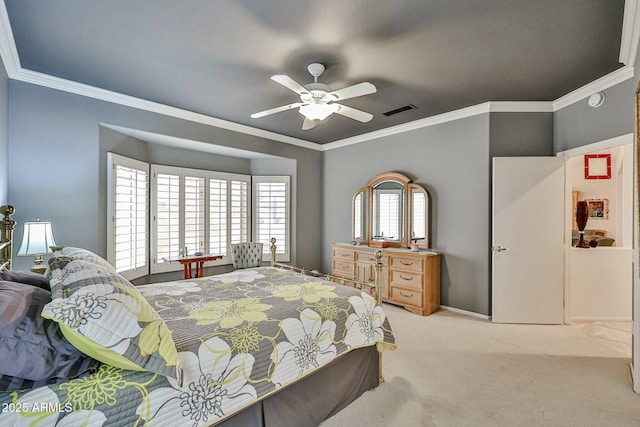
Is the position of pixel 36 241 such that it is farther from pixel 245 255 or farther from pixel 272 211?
pixel 272 211

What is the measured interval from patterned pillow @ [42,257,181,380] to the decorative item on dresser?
296cm

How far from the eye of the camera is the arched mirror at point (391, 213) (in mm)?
4613

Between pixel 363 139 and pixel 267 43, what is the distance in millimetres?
3171

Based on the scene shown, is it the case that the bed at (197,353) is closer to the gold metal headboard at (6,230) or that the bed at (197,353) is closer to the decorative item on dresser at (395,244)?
the gold metal headboard at (6,230)

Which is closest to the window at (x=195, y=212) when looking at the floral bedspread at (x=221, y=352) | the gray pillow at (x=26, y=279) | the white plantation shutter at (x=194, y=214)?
the white plantation shutter at (x=194, y=214)

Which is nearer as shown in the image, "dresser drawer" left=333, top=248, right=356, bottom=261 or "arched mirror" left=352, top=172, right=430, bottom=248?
"arched mirror" left=352, top=172, right=430, bottom=248

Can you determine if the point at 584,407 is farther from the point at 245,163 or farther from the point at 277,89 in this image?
the point at 245,163

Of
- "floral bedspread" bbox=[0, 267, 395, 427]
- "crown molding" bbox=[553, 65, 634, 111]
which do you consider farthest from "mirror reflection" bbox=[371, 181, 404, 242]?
"floral bedspread" bbox=[0, 267, 395, 427]

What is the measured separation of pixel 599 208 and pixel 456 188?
3038mm

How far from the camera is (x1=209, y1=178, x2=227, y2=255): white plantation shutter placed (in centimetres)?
512

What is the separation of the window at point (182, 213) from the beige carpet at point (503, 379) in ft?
10.6

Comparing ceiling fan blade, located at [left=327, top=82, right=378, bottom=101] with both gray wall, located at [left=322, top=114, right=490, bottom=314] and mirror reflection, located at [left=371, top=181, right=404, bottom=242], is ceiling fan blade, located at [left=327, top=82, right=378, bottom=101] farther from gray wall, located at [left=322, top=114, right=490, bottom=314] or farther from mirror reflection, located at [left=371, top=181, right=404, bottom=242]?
mirror reflection, located at [left=371, top=181, right=404, bottom=242]

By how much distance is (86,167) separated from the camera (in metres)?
3.38

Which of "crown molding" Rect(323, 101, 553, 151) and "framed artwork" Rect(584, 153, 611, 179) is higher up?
"crown molding" Rect(323, 101, 553, 151)
